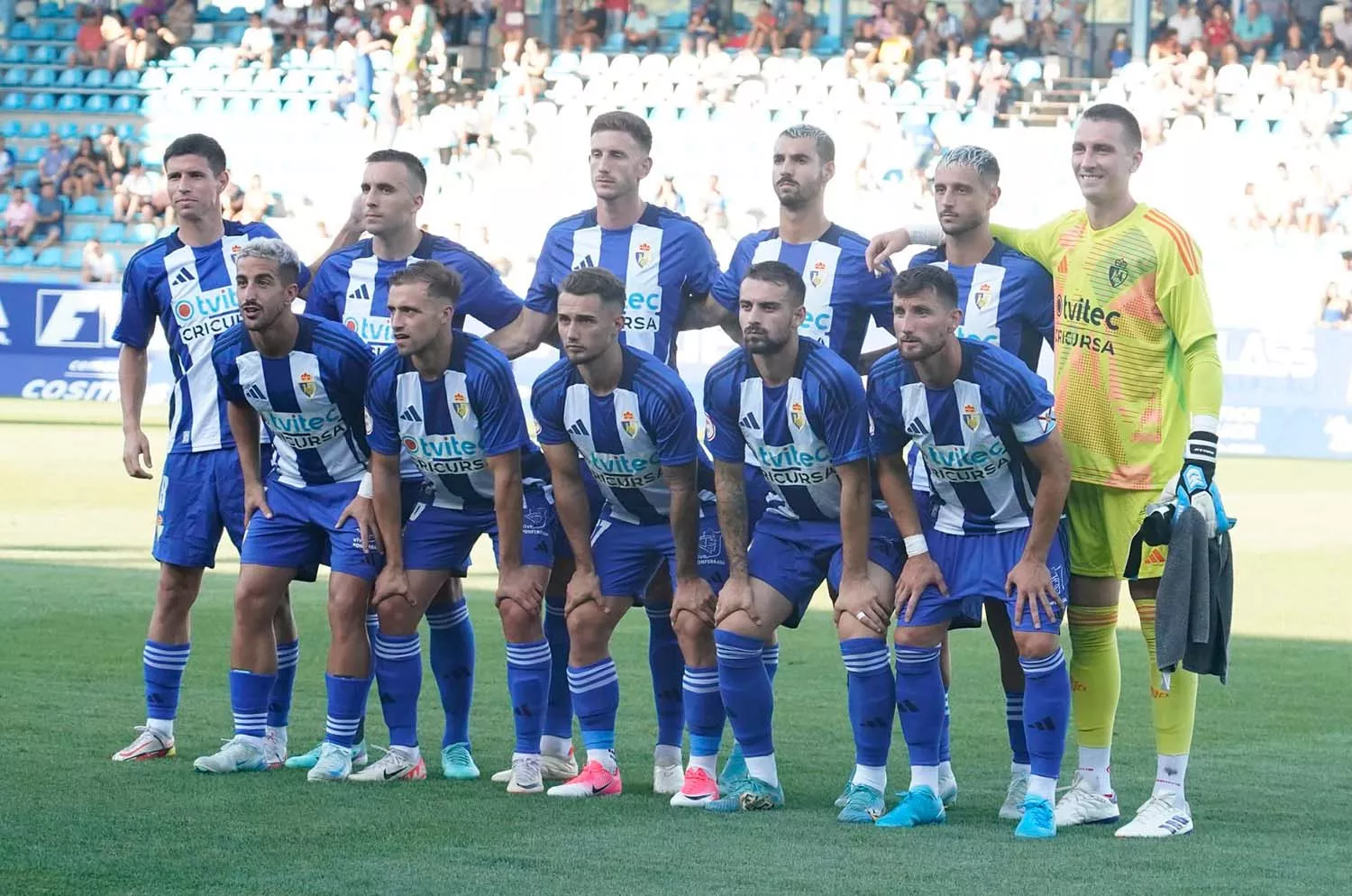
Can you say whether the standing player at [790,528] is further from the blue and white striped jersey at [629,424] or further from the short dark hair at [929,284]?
the short dark hair at [929,284]

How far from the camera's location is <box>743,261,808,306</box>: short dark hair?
19.0ft

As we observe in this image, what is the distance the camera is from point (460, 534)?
6418mm

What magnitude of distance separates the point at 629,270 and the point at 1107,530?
1.94m

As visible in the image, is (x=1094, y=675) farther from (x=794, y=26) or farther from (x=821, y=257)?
(x=794, y=26)

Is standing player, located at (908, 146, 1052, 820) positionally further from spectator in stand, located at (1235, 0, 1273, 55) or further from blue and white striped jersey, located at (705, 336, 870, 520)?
spectator in stand, located at (1235, 0, 1273, 55)

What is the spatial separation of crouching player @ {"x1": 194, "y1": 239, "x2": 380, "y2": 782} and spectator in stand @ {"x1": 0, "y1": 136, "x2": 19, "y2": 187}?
23782 millimetres

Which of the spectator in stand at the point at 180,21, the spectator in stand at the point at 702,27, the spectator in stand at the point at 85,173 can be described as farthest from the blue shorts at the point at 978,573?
the spectator in stand at the point at 180,21

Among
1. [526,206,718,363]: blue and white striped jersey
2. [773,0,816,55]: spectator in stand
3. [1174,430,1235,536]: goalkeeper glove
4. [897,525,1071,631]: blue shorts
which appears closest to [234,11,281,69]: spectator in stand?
[773,0,816,55]: spectator in stand

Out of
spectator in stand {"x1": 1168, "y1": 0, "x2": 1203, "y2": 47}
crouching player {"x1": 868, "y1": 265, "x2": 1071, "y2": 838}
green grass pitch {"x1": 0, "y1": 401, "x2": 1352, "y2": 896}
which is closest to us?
green grass pitch {"x1": 0, "y1": 401, "x2": 1352, "y2": 896}

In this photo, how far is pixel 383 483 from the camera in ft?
20.7

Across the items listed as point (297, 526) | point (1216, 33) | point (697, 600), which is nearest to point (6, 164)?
point (1216, 33)

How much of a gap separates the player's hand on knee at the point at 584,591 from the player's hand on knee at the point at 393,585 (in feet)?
1.77

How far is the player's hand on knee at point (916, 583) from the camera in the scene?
227 inches

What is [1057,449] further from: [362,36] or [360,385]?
[362,36]
